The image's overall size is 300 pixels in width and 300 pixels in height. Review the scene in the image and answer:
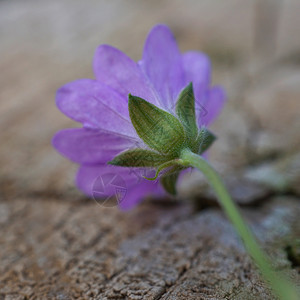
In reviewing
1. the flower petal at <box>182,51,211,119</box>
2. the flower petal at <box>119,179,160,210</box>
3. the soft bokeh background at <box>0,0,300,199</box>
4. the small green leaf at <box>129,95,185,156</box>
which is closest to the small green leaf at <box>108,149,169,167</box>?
the small green leaf at <box>129,95,185,156</box>

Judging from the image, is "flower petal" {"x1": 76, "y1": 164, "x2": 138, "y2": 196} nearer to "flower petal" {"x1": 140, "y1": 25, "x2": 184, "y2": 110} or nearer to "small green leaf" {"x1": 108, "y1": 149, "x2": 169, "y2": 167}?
"small green leaf" {"x1": 108, "y1": 149, "x2": 169, "y2": 167}

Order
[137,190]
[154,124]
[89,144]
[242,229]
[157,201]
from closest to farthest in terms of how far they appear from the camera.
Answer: [242,229]
[154,124]
[89,144]
[137,190]
[157,201]

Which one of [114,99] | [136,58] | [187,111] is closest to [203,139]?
[187,111]

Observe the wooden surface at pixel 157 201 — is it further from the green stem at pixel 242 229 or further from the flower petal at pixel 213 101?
the flower petal at pixel 213 101

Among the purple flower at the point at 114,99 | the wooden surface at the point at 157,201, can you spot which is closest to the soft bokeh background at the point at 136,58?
the wooden surface at the point at 157,201

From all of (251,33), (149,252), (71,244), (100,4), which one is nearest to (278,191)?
(149,252)

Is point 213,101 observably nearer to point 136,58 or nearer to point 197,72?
point 197,72
